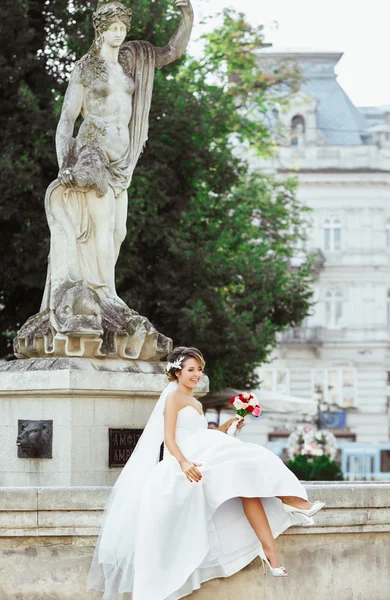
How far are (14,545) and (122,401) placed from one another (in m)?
2.39

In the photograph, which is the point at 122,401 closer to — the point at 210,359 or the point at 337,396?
the point at 210,359

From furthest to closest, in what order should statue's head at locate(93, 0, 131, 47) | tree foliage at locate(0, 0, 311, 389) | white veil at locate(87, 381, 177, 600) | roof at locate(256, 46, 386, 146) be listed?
1. roof at locate(256, 46, 386, 146)
2. tree foliage at locate(0, 0, 311, 389)
3. statue's head at locate(93, 0, 131, 47)
4. white veil at locate(87, 381, 177, 600)

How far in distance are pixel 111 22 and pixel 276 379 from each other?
45157mm

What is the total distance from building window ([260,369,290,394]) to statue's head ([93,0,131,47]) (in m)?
44.5

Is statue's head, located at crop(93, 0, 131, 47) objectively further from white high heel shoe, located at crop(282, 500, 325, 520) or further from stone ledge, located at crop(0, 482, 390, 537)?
white high heel shoe, located at crop(282, 500, 325, 520)

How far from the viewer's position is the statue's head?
37.4 ft

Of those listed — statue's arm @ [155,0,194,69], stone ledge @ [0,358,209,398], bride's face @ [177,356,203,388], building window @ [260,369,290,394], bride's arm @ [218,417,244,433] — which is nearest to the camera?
bride's face @ [177,356,203,388]

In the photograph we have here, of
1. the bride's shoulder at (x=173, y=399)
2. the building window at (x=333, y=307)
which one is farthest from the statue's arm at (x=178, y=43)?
the building window at (x=333, y=307)

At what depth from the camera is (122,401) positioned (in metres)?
10.8

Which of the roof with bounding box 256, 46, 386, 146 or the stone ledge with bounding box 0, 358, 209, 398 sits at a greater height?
the roof with bounding box 256, 46, 386, 146

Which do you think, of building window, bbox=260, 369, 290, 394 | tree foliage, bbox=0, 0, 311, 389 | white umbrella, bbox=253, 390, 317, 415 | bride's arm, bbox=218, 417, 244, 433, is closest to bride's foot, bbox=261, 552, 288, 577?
bride's arm, bbox=218, 417, 244, 433

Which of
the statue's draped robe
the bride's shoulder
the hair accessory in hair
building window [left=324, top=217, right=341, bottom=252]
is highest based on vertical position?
building window [left=324, top=217, right=341, bottom=252]

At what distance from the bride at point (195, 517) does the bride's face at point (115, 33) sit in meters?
4.23

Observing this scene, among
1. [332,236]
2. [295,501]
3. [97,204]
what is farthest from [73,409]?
[332,236]
